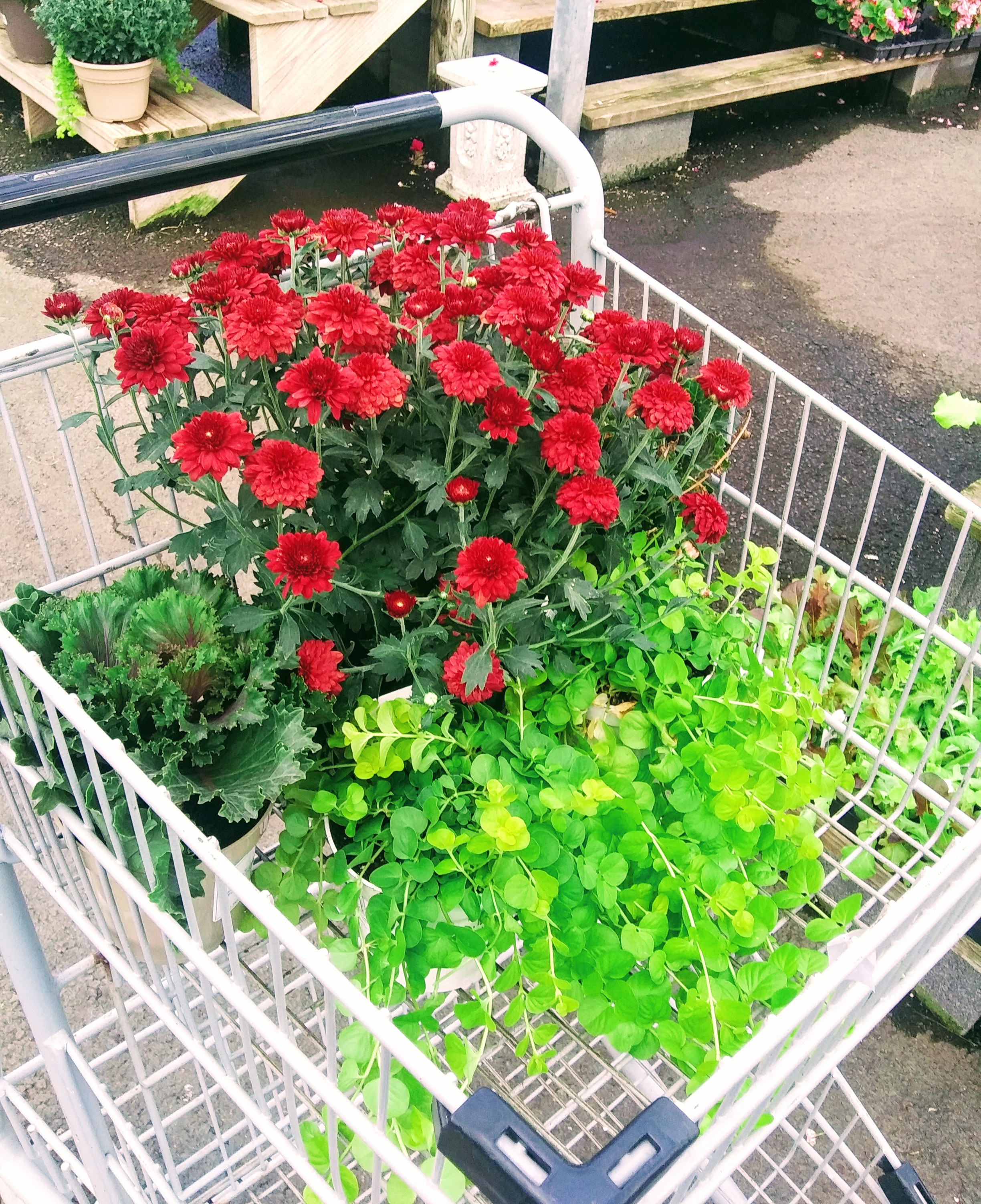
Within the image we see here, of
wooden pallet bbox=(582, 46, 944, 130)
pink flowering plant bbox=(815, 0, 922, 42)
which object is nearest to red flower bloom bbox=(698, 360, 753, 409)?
wooden pallet bbox=(582, 46, 944, 130)

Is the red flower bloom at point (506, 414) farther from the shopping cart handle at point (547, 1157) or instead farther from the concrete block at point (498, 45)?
the concrete block at point (498, 45)

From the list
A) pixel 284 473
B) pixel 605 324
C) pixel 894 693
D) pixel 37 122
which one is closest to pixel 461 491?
pixel 284 473

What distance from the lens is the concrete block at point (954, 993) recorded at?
1968 mm

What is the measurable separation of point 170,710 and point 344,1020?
67 cm

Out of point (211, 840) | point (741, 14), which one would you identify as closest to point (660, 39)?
point (741, 14)

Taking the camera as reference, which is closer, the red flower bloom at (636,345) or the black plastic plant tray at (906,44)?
the red flower bloom at (636,345)

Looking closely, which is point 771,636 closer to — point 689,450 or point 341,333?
point 689,450

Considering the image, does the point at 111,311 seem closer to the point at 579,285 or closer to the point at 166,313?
the point at 166,313

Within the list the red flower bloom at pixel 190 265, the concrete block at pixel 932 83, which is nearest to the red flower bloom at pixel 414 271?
the red flower bloom at pixel 190 265

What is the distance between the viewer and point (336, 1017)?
1305 millimetres

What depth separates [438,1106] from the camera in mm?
880

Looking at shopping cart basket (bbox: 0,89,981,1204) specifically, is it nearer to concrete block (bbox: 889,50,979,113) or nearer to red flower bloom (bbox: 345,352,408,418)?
red flower bloom (bbox: 345,352,408,418)

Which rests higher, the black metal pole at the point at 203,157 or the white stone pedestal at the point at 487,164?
the black metal pole at the point at 203,157

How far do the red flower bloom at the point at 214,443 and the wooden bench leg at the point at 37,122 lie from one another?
432cm
